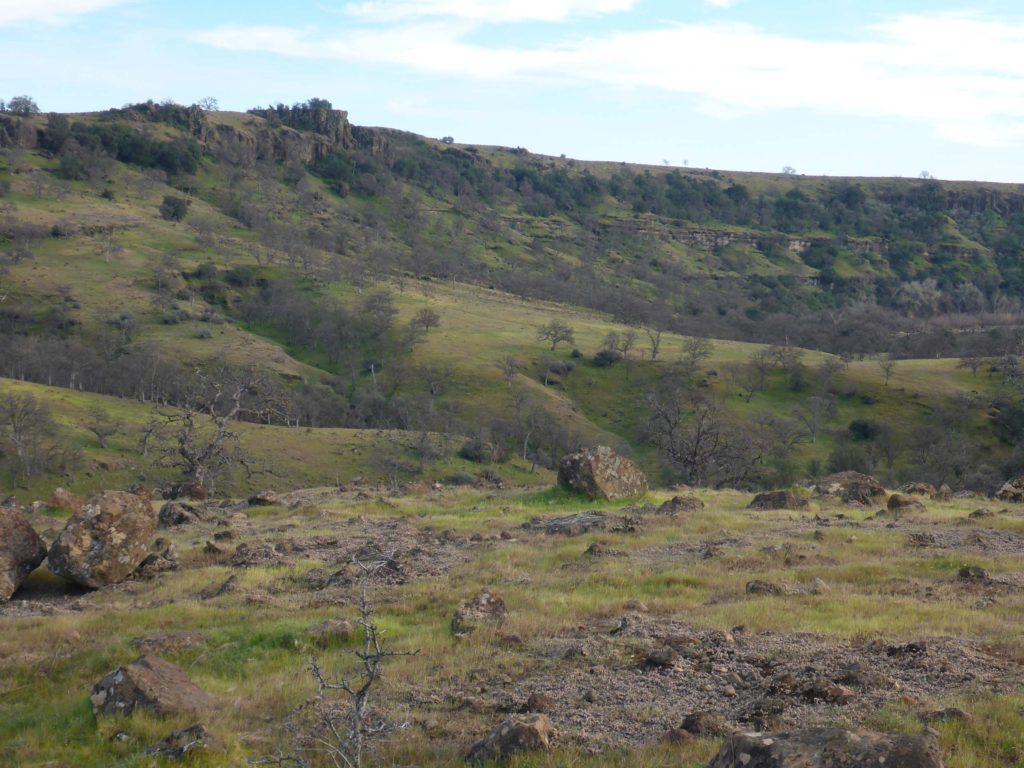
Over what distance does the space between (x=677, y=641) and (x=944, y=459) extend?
52252mm

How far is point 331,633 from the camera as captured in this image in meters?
9.85

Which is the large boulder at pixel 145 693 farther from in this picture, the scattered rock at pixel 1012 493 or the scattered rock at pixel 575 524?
the scattered rock at pixel 1012 493

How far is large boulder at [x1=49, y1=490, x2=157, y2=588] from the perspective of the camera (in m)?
13.0

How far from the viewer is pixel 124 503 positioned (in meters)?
13.6

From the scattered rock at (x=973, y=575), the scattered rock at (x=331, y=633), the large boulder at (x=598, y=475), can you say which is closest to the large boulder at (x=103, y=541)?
the scattered rock at (x=331, y=633)

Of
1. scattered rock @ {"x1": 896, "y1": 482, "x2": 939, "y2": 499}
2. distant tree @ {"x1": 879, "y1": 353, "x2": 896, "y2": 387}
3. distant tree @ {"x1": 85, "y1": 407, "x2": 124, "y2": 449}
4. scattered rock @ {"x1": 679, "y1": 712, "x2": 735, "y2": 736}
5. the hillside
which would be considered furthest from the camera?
distant tree @ {"x1": 879, "y1": 353, "x2": 896, "y2": 387}

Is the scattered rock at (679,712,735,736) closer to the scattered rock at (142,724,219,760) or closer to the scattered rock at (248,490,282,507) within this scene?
the scattered rock at (142,724,219,760)

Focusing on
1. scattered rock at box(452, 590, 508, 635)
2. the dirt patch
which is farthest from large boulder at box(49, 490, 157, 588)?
the dirt patch

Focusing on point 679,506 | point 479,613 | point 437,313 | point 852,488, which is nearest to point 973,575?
point 479,613

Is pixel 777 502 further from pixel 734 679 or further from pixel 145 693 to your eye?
pixel 145 693

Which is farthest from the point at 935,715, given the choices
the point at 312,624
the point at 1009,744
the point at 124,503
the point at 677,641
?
the point at 124,503

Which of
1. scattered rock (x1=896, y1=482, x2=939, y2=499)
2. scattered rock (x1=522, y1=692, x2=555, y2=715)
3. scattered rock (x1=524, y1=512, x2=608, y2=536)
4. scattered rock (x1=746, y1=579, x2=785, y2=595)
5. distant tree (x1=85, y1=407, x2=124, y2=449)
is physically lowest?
distant tree (x1=85, y1=407, x2=124, y2=449)

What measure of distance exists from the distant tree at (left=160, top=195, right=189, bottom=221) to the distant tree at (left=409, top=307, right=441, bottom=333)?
164ft

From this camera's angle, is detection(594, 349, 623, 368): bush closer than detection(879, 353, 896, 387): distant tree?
No
